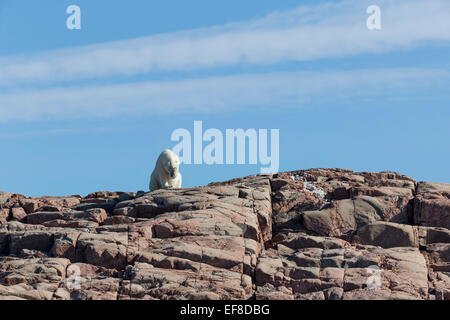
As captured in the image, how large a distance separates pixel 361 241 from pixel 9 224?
11025 mm

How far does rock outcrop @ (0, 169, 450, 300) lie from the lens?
84.5 ft

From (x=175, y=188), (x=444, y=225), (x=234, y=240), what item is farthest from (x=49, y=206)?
(x=444, y=225)

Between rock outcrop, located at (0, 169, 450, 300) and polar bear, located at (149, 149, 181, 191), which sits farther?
polar bear, located at (149, 149, 181, 191)

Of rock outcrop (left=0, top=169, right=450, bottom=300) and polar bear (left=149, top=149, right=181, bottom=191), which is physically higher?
polar bear (left=149, top=149, right=181, bottom=191)

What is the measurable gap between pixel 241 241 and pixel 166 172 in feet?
23.9

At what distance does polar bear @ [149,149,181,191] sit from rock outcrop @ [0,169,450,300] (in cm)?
149

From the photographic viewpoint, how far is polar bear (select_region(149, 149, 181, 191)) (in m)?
34.1

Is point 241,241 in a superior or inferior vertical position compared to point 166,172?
inferior

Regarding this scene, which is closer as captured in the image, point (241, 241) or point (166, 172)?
point (241, 241)

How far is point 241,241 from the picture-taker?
2781cm

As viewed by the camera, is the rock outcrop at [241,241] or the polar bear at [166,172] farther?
the polar bear at [166,172]

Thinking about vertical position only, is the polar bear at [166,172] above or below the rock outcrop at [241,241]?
above

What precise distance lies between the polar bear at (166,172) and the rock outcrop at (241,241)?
149 cm

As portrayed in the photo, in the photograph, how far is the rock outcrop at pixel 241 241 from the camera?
2577 centimetres
